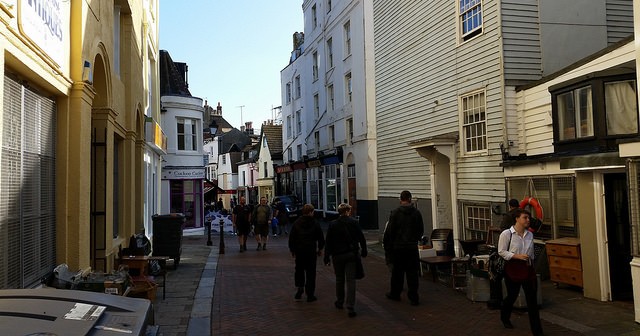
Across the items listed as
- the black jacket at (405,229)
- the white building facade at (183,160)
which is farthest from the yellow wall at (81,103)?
the white building facade at (183,160)

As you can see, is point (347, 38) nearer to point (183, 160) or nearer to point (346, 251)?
point (183, 160)

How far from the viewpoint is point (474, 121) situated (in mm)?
12789

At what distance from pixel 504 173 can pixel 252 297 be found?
6155 mm

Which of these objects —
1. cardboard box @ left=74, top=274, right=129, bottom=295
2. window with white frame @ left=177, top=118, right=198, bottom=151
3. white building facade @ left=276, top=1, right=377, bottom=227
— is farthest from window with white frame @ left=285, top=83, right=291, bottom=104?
cardboard box @ left=74, top=274, right=129, bottom=295

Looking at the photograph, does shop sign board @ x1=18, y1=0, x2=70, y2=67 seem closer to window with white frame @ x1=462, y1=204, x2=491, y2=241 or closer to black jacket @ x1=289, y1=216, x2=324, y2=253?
black jacket @ x1=289, y1=216, x2=324, y2=253

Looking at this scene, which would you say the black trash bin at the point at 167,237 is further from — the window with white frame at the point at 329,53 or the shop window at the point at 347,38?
the window with white frame at the point at 329,53

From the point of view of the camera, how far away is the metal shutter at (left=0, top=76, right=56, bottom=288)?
16.9 feet

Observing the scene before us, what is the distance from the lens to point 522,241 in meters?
6.56

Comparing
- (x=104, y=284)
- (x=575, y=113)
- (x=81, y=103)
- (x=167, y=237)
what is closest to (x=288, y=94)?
(x=167, y=237)

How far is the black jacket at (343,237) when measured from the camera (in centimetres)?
790

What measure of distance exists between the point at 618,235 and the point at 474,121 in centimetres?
508

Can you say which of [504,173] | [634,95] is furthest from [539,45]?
[634,95]

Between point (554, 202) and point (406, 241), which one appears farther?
point (554, 202)

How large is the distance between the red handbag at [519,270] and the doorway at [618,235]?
8.49 feet
